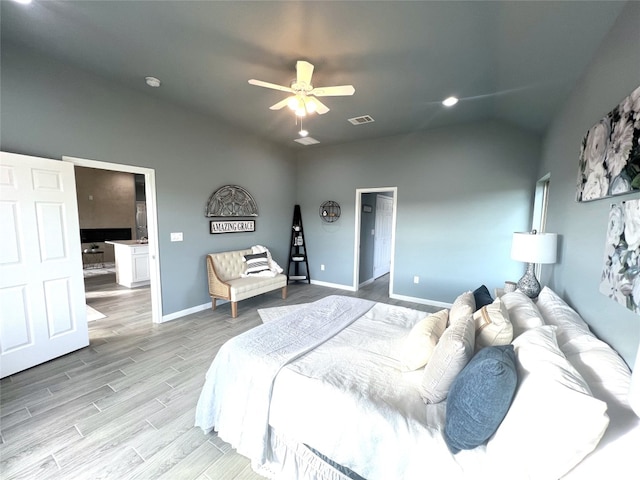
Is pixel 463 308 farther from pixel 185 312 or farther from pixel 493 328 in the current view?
pixel 185 312

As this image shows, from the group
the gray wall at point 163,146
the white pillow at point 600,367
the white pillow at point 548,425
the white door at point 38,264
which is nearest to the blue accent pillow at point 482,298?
the white pillow at point 600,367

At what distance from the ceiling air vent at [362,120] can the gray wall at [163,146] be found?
1.85m

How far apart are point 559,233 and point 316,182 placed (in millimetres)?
4055

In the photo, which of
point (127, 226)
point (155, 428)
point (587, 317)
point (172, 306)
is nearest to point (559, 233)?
point (587, 317)

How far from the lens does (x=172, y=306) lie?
12.0 ft

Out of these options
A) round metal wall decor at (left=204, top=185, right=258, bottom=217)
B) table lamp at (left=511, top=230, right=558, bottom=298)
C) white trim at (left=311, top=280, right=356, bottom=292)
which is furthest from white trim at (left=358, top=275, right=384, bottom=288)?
table lamp at (left=511, top=230, right=558, bottom=298)

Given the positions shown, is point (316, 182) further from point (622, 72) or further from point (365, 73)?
point (622, 72)

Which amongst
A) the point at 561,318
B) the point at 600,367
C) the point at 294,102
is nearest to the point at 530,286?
the point at 561,318

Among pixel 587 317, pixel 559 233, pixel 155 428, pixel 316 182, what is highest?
pixel 316 182

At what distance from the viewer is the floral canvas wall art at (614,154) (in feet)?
4.14

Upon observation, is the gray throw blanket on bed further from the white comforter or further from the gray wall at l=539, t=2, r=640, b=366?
the gray wall at l=539, t=2, r=640, b=366

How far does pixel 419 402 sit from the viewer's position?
131 cm

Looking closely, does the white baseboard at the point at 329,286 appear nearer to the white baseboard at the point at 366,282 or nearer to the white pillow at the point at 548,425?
the white baseboard at the point at 366,282

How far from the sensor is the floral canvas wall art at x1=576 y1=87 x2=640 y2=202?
4.14ft
